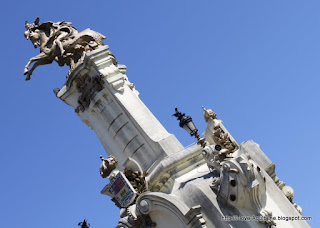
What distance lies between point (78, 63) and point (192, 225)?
25.8ft

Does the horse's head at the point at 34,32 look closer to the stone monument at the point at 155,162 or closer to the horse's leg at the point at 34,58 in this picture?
the stone monument at the point at 155,162

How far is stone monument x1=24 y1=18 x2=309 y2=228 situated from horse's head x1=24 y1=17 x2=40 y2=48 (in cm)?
35

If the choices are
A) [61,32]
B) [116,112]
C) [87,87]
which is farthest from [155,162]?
[61,32]

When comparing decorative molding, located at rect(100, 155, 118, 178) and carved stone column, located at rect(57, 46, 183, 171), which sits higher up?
carved stone column, located at rect(57, 46, 183, 171)

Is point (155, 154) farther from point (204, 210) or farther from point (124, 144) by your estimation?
point (204, 210)

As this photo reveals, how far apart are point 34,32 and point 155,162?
831 cm

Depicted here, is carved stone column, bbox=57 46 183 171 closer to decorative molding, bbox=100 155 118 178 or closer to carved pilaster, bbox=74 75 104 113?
carved pilaster, bbox=74 75 104 113

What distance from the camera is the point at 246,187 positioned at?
607 inches

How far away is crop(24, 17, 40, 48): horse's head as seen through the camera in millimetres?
23672

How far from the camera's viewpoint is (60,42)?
889 inches

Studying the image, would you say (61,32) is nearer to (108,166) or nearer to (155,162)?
(108,166)

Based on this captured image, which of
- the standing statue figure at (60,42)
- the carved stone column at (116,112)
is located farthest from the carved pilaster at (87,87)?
the standing statue figure at (60,42)

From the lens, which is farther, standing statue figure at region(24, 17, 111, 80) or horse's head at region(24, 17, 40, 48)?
horse's head at region(24, 17, 40, 48)

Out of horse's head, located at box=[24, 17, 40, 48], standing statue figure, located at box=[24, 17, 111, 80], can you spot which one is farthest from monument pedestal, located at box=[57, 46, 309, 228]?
horse's head, located at box=[24, 17, 40, 48]
